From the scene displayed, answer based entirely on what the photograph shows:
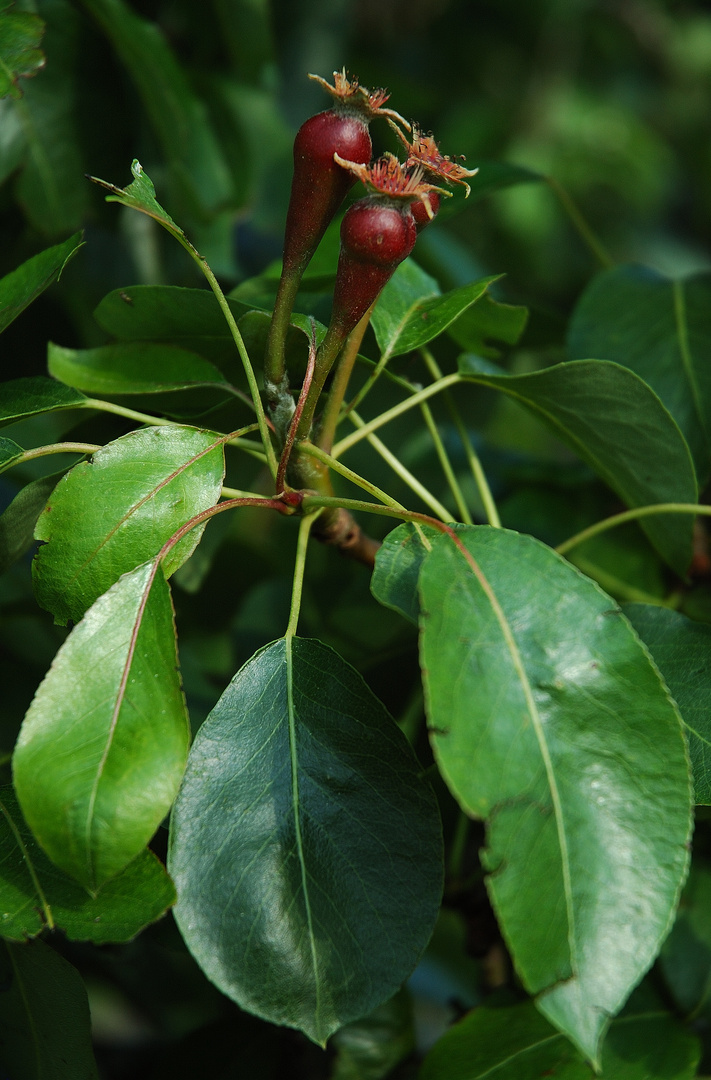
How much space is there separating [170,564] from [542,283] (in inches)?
73.6

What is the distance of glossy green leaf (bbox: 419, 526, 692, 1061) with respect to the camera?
0.34 metres

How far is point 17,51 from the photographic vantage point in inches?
23.9

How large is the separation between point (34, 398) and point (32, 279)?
0.07 meters

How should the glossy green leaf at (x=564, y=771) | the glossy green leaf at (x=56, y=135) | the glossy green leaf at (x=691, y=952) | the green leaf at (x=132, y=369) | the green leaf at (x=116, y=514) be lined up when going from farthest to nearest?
the glossy green leaf at (x=56, y=135) → the glossy green leaf at (x=691, y=952) → the green leaf at (x=132, y=369) → the green leaf at (x=116, y=514) → the glossy green leaf at (x=564, y=771)

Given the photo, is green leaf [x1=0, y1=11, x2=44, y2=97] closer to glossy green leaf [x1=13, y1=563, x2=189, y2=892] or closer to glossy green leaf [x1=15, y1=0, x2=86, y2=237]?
glossy green leaf [x1=15, y1=0, x2=86, y2=237]

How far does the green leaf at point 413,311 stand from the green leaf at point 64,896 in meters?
0.33

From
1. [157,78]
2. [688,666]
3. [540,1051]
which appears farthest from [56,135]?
[540,1051]

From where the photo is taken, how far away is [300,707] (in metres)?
0.48

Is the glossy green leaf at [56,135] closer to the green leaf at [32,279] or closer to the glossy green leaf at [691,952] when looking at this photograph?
the green leaf at [32,279]

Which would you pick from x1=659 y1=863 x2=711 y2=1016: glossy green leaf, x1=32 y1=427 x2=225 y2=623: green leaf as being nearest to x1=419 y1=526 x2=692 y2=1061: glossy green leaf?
x1=32 y1=427 x2=225 y2=623: green leaf

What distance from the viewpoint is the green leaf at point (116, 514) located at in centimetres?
45

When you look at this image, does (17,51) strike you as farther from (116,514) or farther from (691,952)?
(691,952)

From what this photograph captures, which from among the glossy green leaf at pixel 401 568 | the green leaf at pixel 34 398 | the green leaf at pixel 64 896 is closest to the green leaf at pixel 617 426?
the glossy green leaf at pixel 401 568

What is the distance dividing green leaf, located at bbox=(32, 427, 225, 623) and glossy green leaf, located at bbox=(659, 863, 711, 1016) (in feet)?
1.68
